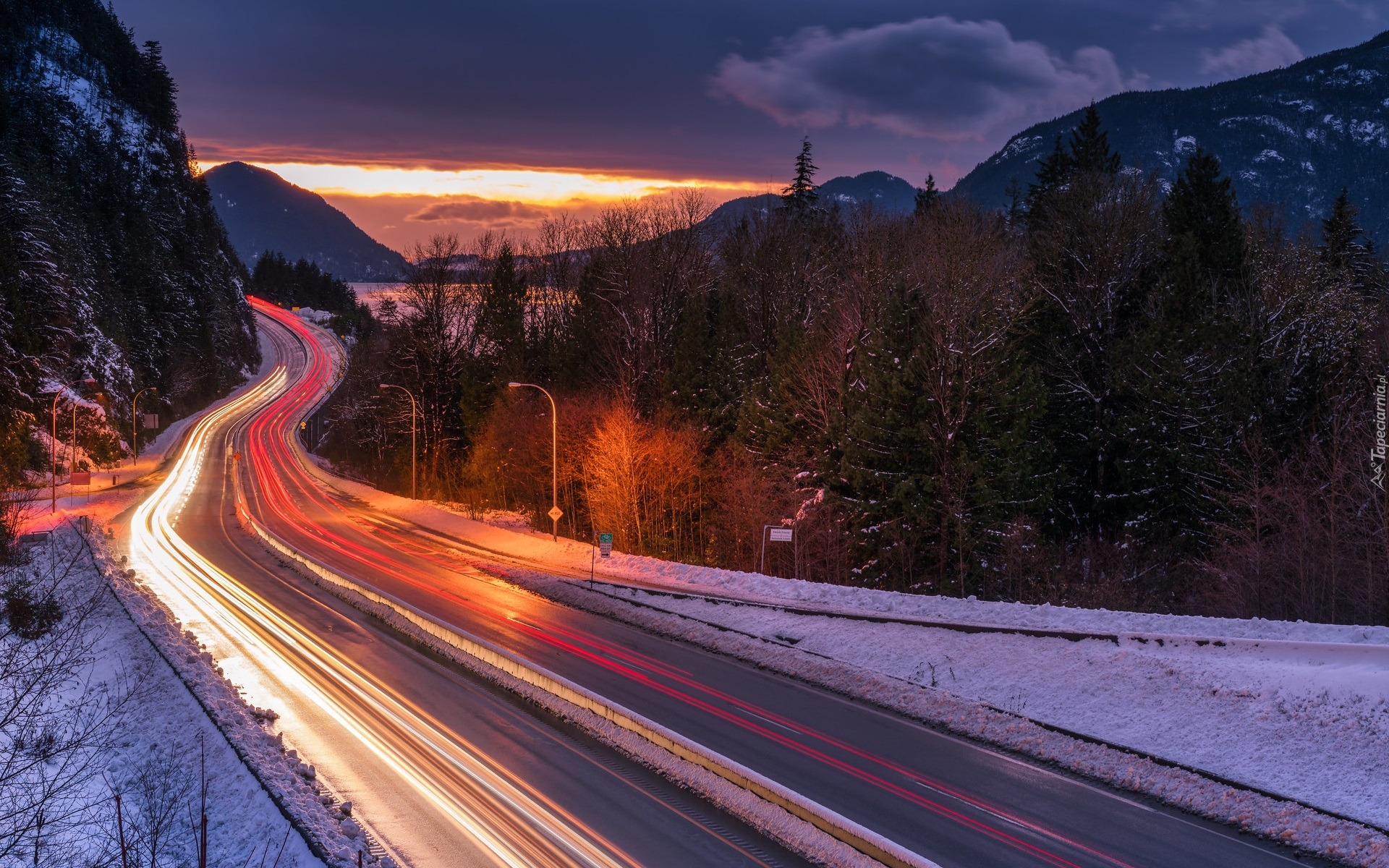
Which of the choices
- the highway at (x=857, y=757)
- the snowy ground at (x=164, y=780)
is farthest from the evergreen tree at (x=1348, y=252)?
the snowy ground at (x=164, y=780)

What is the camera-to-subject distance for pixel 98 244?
3844 inches

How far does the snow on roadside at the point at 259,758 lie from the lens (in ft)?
46.8

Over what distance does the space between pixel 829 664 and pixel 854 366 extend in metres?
22.5

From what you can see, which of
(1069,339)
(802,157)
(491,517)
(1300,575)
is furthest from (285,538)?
(802,157)

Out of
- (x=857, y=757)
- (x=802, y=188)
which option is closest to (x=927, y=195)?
(x=802, y=188)

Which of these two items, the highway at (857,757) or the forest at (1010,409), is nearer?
the highway at (857,757)

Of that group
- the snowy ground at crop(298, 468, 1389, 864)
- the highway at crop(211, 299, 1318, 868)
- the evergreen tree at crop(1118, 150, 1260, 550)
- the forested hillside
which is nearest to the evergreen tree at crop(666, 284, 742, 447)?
the highway at crop(211, 299, 1318, 868)

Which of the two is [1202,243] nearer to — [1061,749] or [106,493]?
[1061,749]

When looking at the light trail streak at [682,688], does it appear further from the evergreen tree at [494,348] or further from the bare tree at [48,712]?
the evergreen tree at [494,348]

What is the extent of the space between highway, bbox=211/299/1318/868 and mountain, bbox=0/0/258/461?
A: 36660 millimetres

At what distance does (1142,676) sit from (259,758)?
58.0 feet

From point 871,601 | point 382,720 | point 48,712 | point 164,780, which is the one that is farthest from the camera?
point 871,601

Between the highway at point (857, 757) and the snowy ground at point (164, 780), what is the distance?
510cm

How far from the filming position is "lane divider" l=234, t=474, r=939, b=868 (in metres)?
A: 13.6
